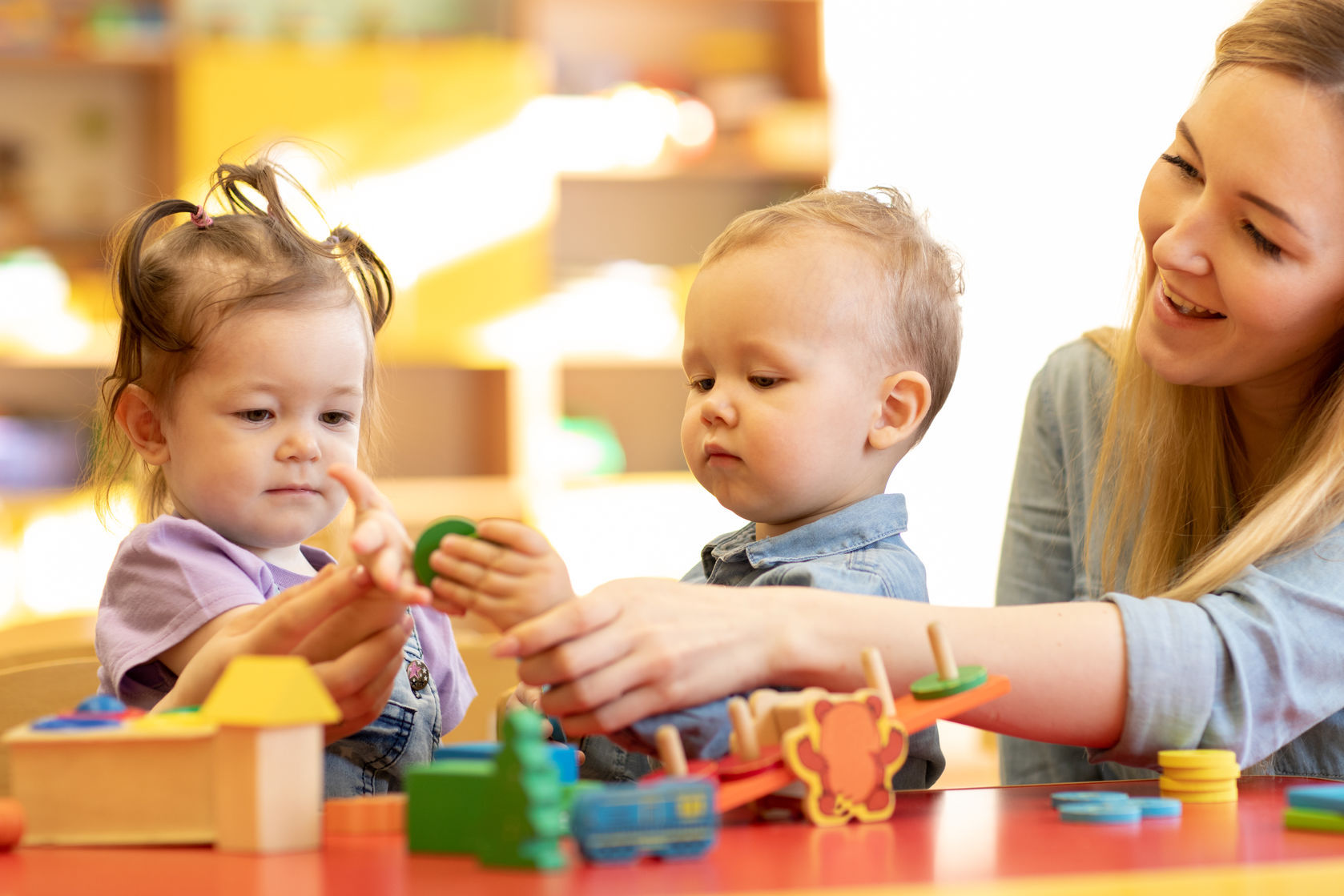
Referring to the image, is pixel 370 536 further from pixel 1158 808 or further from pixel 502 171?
pixel 502 171

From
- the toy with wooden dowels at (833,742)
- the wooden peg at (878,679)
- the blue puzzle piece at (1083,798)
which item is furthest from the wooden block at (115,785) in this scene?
the blue puzzle piece at (1083,798)

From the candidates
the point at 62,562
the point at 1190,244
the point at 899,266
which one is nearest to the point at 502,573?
the point at 899,266

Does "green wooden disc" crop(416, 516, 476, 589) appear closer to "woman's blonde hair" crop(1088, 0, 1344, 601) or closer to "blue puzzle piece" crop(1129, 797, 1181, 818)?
"blue puzzle piece" crop(1129, 797, 1181, 818)

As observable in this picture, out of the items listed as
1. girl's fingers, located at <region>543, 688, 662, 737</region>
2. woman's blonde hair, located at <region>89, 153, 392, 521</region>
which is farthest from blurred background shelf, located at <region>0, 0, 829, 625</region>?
girl's fingers, located at <region>543, 688, 662, 737</region>

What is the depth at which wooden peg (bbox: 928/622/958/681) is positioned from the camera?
0.70 meters

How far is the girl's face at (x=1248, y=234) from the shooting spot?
0.96 metres

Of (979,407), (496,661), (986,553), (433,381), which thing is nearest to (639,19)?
(433,381)

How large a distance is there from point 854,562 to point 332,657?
36 cm

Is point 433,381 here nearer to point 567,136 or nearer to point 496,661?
point 567,136

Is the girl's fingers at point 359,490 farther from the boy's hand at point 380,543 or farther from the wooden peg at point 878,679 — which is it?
the wooden peg at point 878,679

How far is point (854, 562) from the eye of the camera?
937 mm

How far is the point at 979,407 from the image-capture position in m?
3.95

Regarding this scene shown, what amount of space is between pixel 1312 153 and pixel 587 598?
0.62 meters

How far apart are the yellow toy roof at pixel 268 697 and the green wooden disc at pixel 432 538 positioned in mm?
96
